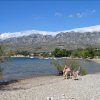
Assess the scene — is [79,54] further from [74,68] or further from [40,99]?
[40,99]

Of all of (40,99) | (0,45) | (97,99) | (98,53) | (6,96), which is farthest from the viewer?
(98,53)

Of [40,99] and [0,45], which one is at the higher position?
[0,45]

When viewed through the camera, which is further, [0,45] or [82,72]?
[82,72]

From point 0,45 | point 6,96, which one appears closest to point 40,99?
point 6,96

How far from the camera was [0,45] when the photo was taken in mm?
26234

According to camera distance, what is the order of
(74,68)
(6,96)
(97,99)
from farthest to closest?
(74,68)
(6,96)
(97,99)

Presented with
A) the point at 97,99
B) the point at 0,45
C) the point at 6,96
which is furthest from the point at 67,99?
the point at 0,45

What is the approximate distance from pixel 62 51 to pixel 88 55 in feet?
94.8

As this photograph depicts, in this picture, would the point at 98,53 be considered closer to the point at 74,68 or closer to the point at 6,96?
the point at 74,68

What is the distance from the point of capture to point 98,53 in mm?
171500

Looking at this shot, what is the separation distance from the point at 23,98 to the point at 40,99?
3.54ft

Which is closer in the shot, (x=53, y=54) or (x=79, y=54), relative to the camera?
(x=79, y=54)

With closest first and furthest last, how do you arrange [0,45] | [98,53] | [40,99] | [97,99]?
[97,99] → [40,99] → [0,45] → [98,53]

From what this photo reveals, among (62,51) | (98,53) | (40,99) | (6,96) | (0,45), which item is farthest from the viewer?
(62,51)
